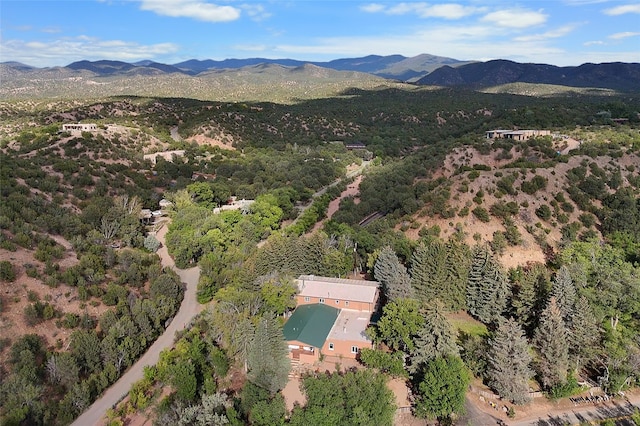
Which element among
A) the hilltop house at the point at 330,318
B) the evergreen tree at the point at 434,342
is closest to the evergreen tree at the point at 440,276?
the hilltop house at the point at 330,318

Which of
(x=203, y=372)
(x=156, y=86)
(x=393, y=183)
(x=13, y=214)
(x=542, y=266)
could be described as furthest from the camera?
(x=156, y=86)

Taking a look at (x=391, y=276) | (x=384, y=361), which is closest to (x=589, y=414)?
(x=384, y=361)

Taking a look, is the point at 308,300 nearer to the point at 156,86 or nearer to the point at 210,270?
the point at 210,270

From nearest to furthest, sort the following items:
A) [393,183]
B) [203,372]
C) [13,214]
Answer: [203,372] → [13,214] → [393,183]

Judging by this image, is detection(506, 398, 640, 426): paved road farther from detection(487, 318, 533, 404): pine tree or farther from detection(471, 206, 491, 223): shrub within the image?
detection(471, 206, 491, 223): shrub

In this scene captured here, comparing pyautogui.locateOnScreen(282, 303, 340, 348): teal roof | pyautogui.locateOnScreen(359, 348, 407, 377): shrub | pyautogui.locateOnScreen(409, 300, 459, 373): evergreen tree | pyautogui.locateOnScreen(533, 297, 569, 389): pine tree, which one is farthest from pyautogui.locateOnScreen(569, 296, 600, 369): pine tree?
pyautogui.locateOnScreen(282, 303, 340, 348): teal roof

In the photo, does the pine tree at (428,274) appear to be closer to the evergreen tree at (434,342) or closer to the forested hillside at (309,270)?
the forested hillside at (309,270)

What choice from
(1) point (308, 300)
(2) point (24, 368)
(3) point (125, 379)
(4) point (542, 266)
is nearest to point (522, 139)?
(4) point (542, 266)
